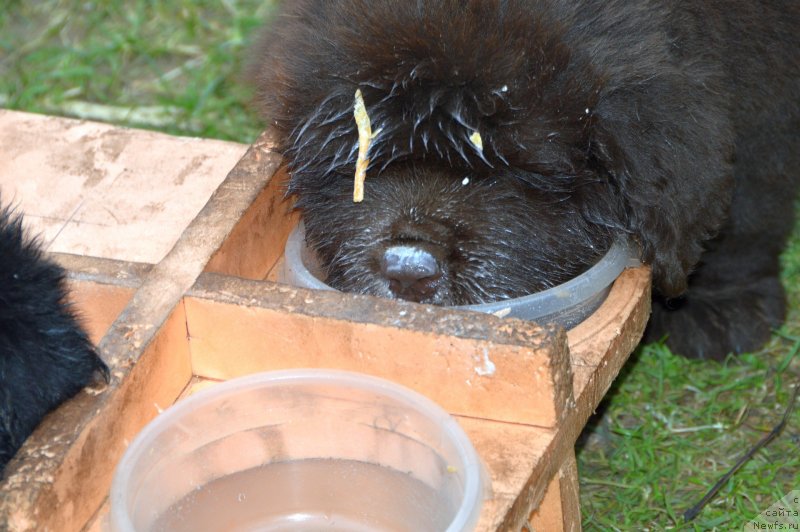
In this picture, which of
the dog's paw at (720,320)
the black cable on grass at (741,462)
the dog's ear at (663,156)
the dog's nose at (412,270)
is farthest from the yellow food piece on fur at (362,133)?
the dog's paw at (720,320)

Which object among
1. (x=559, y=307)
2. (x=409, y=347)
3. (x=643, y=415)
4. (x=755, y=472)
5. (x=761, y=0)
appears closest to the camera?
(x=409, y=347)

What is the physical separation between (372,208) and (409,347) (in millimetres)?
509

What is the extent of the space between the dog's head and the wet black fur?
28.3 inches

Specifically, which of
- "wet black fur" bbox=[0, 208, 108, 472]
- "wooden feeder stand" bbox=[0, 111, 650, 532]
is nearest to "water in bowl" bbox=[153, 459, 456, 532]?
"wooden feeder stand" bbox=[0, 111, 650, 532]

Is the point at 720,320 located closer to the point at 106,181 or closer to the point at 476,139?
the point at 476,139

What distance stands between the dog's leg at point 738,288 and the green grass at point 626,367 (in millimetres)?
61

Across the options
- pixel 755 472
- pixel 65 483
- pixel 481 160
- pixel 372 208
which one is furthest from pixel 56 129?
pixel 755 472

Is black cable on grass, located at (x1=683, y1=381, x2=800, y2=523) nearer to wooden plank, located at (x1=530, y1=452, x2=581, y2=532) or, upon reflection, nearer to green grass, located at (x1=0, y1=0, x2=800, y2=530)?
green grass, located at (x1=0, y1=0, x2=800, y2=530)

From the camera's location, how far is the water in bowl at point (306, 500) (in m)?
2.35

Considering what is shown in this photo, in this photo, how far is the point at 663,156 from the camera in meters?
2.58

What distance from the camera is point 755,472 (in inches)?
126

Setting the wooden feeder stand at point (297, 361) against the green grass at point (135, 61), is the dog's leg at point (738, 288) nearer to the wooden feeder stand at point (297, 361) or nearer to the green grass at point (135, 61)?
the wooden feeder stand at point (297, 361)

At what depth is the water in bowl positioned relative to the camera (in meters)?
2.35

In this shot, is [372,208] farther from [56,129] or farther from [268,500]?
[56,129]
